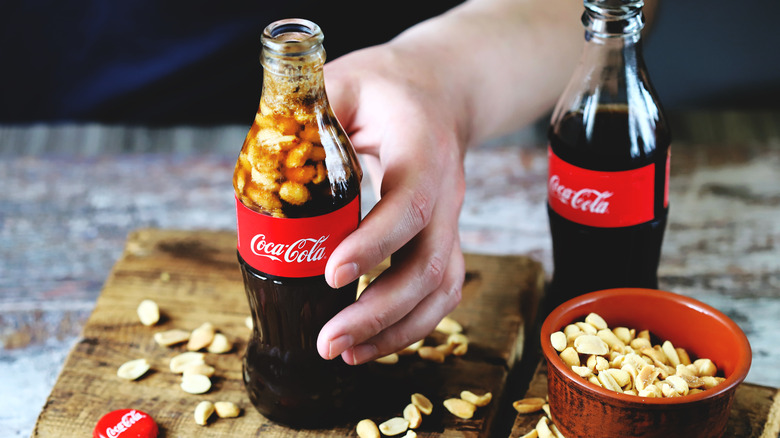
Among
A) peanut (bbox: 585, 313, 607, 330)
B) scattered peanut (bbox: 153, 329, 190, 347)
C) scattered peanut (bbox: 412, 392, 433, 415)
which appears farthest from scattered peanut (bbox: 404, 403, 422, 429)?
scattered peanut (bbox: 153, 329, 190, 347)

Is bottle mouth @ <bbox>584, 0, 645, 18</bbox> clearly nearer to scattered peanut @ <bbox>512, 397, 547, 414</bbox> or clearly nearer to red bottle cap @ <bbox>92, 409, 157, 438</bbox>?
scattered peanut @ <bbox>512, 397, 547, 414</bbox>

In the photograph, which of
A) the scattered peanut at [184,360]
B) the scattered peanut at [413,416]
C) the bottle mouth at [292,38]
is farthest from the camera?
the scattered peanut at [184,360]

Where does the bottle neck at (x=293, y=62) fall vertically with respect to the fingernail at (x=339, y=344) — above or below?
above

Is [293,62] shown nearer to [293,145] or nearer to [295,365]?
[293,145]

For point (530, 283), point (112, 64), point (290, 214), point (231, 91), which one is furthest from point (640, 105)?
point (112, 64)

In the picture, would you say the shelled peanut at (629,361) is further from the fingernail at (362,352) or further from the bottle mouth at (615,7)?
the bottle mouth at (615,7)

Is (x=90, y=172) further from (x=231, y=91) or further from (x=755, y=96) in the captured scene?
(x=755, y=96)

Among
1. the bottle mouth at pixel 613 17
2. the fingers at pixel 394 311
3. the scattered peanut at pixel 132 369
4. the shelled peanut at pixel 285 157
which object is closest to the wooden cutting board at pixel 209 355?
the scattered peanut at pixel 132 369
